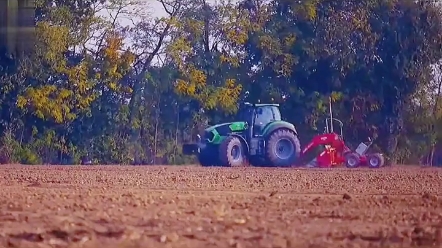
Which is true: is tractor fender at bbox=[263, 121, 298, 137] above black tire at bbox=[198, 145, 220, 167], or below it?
above

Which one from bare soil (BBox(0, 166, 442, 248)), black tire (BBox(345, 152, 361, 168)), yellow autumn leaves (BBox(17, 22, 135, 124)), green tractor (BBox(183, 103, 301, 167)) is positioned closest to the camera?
bare soil (BBox(0, 166, 442, 248))

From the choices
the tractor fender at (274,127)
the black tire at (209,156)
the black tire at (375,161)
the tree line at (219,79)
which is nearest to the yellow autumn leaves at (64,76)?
the tree line at (219,79)

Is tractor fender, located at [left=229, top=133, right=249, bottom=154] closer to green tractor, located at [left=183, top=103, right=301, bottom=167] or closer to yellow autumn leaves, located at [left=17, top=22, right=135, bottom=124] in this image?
green tractor, located at [left=183, top=103, right=301, bottom=167]

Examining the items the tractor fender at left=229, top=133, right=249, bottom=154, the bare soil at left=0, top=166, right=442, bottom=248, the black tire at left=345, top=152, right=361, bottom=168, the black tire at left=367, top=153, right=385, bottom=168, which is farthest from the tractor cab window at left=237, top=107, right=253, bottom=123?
the bare soil at left=0, top=166, right=442, bottom=248

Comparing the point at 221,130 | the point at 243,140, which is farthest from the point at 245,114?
the point at 243,140

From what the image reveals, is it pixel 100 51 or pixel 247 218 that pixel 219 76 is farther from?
pixel 247 218

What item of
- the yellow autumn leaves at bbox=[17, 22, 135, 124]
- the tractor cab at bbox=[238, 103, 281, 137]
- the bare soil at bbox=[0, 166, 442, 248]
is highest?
the yellow autumn leaves at bbox=[17, 22, 135, 124]

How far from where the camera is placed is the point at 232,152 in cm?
2369

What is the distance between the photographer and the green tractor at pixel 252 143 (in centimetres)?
2367

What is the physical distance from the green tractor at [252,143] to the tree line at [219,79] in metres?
2.53

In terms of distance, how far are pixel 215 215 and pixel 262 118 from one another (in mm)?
15349

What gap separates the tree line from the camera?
1064 inches

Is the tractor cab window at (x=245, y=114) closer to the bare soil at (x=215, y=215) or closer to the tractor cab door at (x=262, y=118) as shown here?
the tractor cab door at (x=262, y=118)

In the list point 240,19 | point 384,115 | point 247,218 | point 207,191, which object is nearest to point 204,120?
point 240,19
